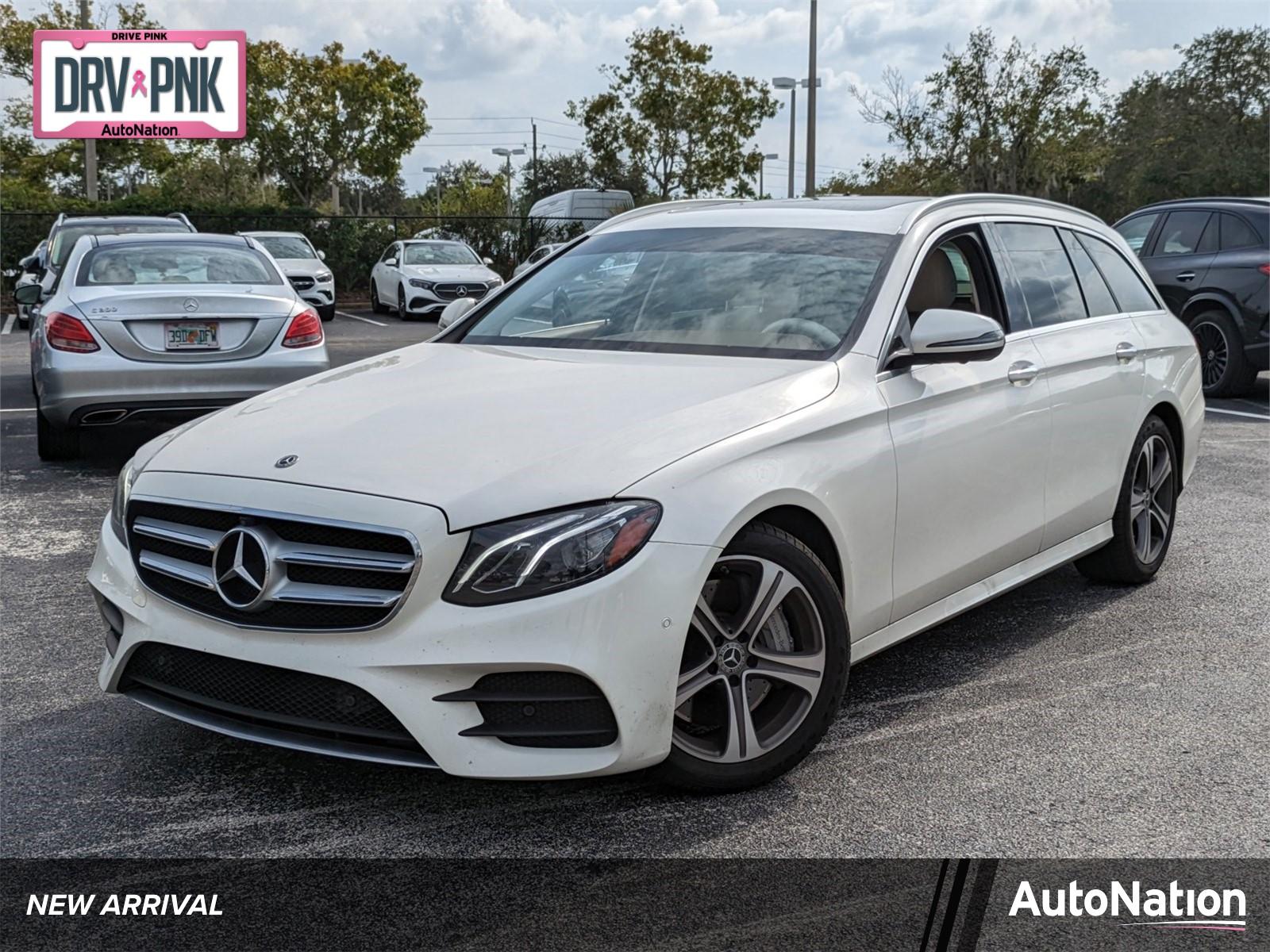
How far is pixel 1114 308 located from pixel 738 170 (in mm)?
36561

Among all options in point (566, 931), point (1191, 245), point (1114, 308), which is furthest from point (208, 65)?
point (566, 931)

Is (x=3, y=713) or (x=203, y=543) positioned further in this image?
(x=3, y=713)

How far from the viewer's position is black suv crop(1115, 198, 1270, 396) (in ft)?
40.2

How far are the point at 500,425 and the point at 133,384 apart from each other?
218 inches

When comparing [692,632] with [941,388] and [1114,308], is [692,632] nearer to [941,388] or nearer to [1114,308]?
[941,388]

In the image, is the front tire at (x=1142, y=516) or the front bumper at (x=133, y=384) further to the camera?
the front bumper at (x=133, y=384)

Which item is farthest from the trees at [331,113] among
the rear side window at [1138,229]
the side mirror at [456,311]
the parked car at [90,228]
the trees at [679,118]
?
the side mirror at [456,311]

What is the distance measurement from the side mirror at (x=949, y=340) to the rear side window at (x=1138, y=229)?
9.75 m

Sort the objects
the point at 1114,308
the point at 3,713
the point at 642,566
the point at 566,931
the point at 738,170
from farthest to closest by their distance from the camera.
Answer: the point at 738,170
the point at 1114,308
the point at 3,713
the point at 642,566
the point at 566,931

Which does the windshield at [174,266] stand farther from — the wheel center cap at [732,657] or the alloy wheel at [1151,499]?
the wheel center cap at [732,657]

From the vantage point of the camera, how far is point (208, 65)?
29438 millimetres

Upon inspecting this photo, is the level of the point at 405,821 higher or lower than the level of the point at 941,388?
lower

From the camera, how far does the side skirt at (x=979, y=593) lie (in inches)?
162

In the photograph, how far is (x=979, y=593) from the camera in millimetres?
4613
